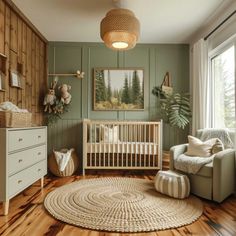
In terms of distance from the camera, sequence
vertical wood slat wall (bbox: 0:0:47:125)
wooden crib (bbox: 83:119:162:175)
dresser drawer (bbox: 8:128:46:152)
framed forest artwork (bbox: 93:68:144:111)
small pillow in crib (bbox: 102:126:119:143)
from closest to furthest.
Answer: dresser drawer (bbox: 8:128:46:152), vertical wood slat wall (bbox: 0:0:47:125), wooden crib (bbox: 83:119:162:175), small pillow in crib (bbox: 102:126:119:143), framed forest artwork (bbox: 93:68:144:111)

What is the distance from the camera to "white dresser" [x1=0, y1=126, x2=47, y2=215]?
2.08 m

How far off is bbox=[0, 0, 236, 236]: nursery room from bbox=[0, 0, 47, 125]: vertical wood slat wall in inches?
0.9

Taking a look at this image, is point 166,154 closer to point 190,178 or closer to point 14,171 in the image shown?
point 190,178

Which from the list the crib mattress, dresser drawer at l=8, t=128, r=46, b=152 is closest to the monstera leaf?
the crib mattress

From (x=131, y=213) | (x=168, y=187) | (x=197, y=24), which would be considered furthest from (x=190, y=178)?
(x=197, y=24)

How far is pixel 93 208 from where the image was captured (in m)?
2.26

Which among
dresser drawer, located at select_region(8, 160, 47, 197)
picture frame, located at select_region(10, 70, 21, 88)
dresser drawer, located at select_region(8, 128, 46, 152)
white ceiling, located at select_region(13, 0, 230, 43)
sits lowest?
dresser drawer, located at select_region(8, 160, 47, 197)

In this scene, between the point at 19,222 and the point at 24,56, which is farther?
the point at 24,56

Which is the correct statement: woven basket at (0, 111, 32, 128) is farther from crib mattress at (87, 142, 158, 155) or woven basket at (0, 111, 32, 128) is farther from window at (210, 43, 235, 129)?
window at (210, 43, 235, 129)

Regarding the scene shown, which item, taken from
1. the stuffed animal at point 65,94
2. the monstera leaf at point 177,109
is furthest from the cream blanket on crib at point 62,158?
the monstera leaf at point 177,109

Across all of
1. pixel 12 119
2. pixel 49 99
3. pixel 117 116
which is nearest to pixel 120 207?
pixel 12 119

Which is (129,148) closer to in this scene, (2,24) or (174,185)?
(174,185)

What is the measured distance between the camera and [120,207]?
7.48 feet

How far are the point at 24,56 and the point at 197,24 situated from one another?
267 centimetres
